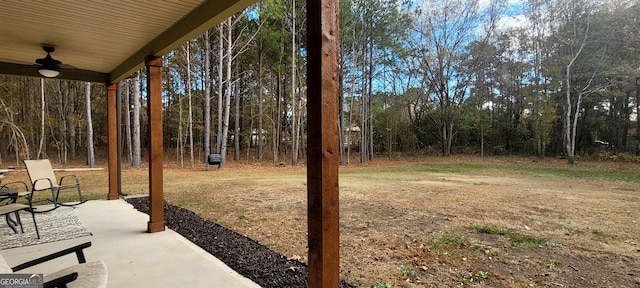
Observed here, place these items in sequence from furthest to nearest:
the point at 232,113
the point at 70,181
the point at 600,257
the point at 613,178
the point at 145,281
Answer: the point at 232,113 → the point at 613,178 → the point at 70,181 → the point at 600,257 → the point at 145,281

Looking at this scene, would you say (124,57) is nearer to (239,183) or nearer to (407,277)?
(407,277)

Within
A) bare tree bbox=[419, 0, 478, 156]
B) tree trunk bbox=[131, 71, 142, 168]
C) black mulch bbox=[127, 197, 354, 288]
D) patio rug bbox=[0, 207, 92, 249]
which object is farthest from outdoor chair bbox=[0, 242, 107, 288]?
bare tree bbox=[419, 0, 478, 156]

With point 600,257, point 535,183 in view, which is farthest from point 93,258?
point 535,183

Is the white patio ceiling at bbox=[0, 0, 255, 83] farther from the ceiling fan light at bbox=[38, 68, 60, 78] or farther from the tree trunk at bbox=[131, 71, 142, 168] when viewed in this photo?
the tree trunk at bbox=[131, 71, 142, 168]

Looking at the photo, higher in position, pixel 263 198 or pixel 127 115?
pixel 127 115

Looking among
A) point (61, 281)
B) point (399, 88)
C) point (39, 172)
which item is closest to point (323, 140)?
point (61, 281)

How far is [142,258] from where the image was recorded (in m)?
2.41

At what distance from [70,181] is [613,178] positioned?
46.9 ft

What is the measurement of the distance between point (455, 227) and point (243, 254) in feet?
8.49

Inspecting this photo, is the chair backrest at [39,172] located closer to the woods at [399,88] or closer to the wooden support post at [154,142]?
the wooden support post at [154,142]

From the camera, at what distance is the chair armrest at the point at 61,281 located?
1.18 metres

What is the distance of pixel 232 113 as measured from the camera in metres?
15.5

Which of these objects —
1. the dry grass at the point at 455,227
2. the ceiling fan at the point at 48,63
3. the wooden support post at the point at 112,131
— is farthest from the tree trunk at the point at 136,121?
the ceiling fan at the point at 48,63

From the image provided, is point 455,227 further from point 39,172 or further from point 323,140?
point 39,172
